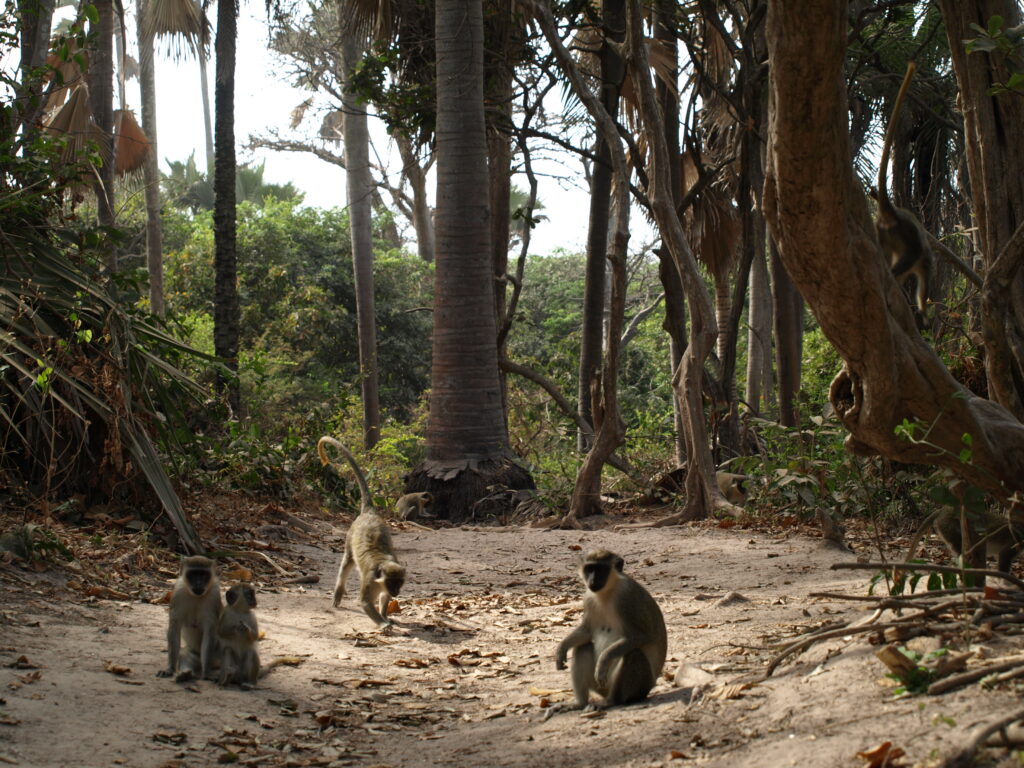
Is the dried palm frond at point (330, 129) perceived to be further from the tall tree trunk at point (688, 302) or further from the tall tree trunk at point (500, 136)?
the tall tree trunk at point (688, 302)

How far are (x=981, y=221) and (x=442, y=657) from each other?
3885 mm

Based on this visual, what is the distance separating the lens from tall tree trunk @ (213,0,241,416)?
12.6 m

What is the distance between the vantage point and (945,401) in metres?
4.42

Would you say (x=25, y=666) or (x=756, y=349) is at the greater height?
(x=756, y=349)

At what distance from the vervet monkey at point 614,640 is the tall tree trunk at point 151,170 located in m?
14.6

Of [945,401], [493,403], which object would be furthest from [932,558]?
[493,403]

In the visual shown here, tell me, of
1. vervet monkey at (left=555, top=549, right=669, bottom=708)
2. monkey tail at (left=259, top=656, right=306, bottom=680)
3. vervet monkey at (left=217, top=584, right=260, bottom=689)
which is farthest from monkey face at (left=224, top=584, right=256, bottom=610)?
vervet monkey at (left=555, top=549, right=669, bottom=708)

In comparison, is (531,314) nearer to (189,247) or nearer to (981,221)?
(189,247)

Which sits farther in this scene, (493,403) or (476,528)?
(493,403)

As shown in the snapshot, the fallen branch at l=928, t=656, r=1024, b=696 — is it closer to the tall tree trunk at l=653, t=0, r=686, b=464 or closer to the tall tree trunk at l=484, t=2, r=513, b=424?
the tall tree trunk at l=653, t=0, r=686, b=464

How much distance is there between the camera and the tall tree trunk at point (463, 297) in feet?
38.9

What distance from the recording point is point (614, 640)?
4711mm

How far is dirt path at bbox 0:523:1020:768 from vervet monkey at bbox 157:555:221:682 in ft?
0.49

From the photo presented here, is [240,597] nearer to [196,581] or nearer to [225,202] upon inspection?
[196,581]
